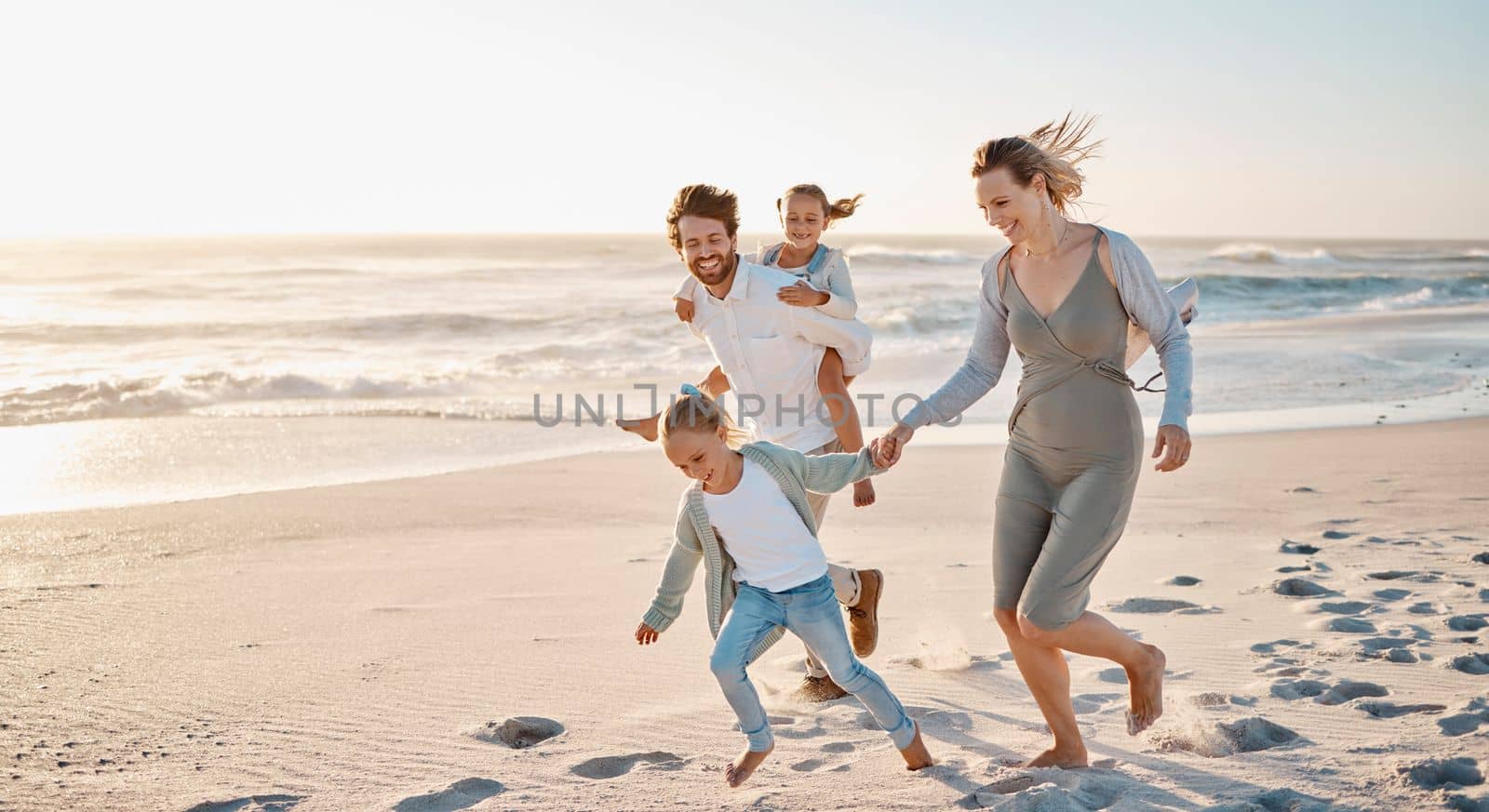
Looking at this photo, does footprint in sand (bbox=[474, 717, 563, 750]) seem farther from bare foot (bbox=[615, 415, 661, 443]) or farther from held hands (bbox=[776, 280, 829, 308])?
held hands (bbox=[776, 280, 829, 308])

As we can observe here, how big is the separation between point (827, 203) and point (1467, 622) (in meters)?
3.17

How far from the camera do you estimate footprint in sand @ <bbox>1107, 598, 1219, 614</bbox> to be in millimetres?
5496

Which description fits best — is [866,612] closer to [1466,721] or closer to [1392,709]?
[1392,709]

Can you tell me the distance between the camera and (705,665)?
199 inches

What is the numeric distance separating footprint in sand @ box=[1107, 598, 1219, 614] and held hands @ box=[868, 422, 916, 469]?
2.43m

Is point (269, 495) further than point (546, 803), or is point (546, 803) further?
point (269, 495)

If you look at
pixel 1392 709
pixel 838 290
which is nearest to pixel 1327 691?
pixel 1392 709

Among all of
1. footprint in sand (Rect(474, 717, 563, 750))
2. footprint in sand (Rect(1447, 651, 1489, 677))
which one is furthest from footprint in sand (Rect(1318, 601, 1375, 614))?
footprint in sand (Rect(474, 717, 563, 750))

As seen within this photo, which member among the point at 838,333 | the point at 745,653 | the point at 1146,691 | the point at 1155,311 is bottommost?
the point at 1146,691

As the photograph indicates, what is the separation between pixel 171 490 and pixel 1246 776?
26.2 ft

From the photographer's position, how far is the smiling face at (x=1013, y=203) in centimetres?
343

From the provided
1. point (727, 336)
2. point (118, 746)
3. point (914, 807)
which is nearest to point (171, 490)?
point (118, 746)

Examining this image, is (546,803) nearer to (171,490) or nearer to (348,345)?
(171,490)

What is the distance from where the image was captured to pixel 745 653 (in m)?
3.55
